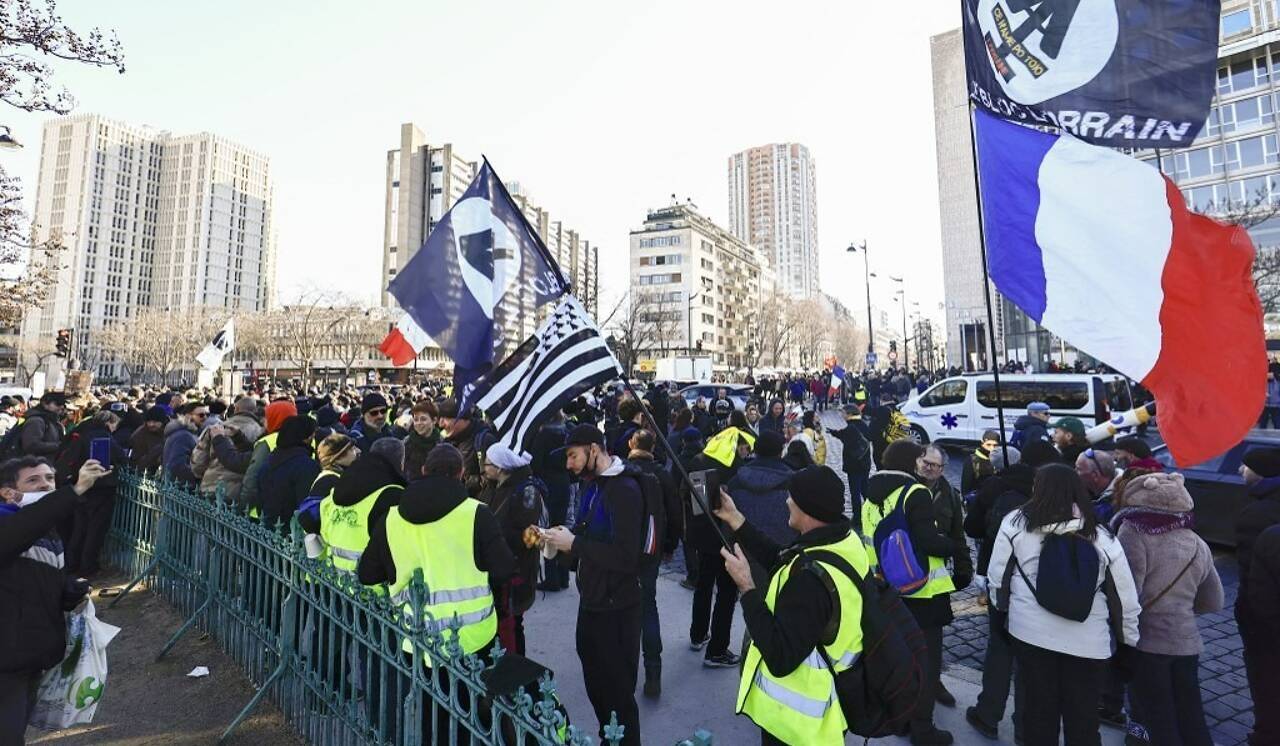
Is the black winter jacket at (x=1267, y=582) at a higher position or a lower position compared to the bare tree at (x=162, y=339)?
lower

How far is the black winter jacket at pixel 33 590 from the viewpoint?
2.62 m

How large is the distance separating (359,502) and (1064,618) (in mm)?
3721

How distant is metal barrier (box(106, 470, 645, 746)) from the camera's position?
220 cm

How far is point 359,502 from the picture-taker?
11.8 ft

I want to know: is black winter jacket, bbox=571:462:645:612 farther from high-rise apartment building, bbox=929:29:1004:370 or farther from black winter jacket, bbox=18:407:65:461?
high-rise apartment building, bbox=929:29:1004:370

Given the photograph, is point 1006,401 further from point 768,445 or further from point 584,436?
point 584,436

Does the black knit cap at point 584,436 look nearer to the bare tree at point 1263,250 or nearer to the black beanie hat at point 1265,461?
the black beanie hat at point 1265,461

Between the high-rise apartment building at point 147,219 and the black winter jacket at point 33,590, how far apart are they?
135370 millimetres

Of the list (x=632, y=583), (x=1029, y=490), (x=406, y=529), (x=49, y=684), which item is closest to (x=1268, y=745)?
(x=1029, y=490)

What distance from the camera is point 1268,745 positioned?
3.27 m

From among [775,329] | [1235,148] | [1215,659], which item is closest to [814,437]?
[1215,659]

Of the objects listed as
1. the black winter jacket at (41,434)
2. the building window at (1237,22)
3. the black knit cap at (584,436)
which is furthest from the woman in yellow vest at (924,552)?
the building window at (1237,22)

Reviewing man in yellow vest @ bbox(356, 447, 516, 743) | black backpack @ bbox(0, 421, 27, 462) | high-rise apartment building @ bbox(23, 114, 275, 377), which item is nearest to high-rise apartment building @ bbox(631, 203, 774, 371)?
black backpack @ bbox(0, 421, 27, 462)

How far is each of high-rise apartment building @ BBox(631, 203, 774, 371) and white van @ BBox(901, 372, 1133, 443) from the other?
63094 mm
